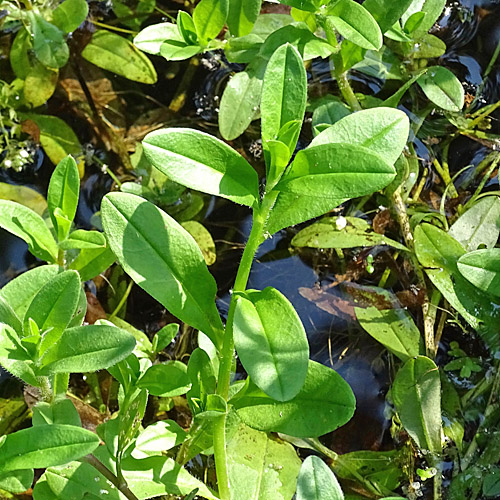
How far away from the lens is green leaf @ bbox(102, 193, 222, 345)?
191cm

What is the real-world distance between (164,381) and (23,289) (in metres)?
0.52

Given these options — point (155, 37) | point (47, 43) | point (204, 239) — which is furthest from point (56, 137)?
point (204, 239)

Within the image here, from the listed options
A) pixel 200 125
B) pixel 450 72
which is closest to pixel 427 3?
pixel 450 72

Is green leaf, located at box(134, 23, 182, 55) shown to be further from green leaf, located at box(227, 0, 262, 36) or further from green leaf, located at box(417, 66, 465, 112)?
green leaf, located at box(417, 66, 465, 112)

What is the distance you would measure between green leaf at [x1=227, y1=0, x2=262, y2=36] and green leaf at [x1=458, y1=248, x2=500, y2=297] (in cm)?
131

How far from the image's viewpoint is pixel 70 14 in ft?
10.3

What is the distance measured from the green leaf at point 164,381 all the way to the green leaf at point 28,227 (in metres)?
0.60

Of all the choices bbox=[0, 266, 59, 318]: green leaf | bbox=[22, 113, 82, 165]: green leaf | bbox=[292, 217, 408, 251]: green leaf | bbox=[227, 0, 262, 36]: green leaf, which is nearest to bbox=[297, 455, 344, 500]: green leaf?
bbox=[0, 266, 59, 318]: green leaf

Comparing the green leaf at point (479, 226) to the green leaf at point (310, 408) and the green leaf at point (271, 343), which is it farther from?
the green leaf at point (271, 343)

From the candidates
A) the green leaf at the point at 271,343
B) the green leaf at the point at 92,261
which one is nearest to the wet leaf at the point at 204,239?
the green leaf at the point at 92,261

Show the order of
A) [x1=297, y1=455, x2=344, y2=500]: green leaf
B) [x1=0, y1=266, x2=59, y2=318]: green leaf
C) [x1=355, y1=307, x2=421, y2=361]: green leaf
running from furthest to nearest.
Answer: [x1=355, y1=307, x2=421, y2=361]: green leaf
[x1=0, y1=266, x2=59, y2=318]: green leaf
[x1=297, y1=455, x2=344, y2=500]: green leaf

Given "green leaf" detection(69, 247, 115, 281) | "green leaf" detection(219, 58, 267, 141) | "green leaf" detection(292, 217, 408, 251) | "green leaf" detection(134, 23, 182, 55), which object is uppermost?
"green leaf" detection(134, 23, 182, 55)

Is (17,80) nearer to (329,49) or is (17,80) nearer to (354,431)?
(329,49)

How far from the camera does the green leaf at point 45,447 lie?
1651 mm
